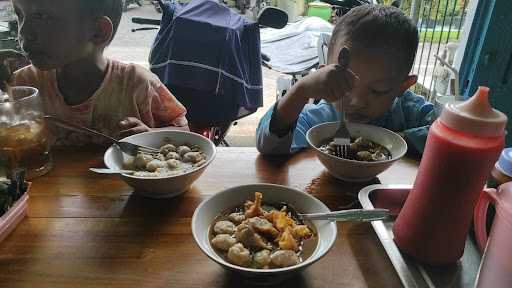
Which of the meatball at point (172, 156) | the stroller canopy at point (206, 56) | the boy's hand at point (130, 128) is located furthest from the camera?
the stroller canopy at point (206, 56)

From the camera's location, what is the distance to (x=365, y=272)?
2.13ft

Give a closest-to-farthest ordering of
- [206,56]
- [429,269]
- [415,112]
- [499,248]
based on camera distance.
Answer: [499,248]
[429,269]
[415,112]
[206,56]

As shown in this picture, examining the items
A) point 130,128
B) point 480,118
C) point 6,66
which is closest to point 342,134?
point 480,118

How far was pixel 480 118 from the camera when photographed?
1.90 ft

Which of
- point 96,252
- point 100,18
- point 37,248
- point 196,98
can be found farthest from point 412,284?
point 196,98

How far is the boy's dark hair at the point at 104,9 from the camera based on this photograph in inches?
43.2

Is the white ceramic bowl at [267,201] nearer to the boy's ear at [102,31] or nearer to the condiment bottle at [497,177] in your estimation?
the condiment bottle at [497,177]

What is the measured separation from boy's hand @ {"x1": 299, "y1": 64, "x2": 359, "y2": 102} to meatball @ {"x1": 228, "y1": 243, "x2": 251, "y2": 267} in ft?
1.77

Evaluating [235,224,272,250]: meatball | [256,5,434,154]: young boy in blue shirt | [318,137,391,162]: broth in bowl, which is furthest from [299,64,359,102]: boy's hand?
[235,224,272,250]: meatball

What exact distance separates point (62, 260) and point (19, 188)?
0.69 feet

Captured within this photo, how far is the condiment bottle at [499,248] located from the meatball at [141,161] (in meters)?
0.65

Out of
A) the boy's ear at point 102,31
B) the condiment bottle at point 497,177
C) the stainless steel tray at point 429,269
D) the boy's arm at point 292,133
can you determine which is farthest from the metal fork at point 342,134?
the boy's ear at point 102,31

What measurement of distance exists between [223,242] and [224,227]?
0.04 meters

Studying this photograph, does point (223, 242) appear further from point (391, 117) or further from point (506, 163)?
point (391, 117)
